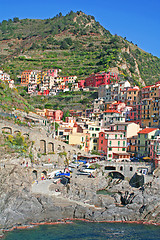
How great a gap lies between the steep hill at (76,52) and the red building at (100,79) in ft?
28.3

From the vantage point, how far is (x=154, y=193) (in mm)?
44219

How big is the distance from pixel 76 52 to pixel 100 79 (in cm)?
4666

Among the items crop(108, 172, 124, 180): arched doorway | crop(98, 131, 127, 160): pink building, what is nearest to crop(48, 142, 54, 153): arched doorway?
crop(98, 131, 127, 160): pink building

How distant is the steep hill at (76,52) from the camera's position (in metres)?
120

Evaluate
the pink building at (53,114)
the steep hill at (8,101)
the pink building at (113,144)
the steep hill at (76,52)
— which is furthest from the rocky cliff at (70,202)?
the steep hill at (76,52)

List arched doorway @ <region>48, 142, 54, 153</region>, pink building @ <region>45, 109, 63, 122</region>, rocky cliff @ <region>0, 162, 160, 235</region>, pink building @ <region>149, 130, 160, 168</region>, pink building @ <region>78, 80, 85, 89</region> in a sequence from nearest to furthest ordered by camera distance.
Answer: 1. rocky cliff @ <region>0, 162, 160, 235</region>
2. pink building @ <region>149, 130, 160, 168</region>
3. arched doorway @ <region>48, 142, 54, 153</region>
4. pink building @ <region>45, 109, 63, 122</region>
5. pink building @ <region>78, 80, 85, 89</region>

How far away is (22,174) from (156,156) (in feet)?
76.2

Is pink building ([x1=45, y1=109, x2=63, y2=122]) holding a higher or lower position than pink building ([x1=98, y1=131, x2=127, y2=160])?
higher

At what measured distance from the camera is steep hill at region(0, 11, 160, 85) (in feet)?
395

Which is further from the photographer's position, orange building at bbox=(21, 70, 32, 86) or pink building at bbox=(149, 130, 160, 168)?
orange building at bbox=(21, 70, 32, 86)

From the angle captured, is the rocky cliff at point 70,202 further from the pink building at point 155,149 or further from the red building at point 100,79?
the red building at point 100,79

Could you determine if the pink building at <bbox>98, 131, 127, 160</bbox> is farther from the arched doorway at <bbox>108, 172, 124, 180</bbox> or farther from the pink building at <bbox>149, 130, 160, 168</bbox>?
the pink building at <bbox>149, 130, 160, 168</bbox>

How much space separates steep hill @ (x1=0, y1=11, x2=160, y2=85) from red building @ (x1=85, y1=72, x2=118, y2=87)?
8.63 meters

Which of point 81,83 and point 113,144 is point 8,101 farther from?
point 81,83
